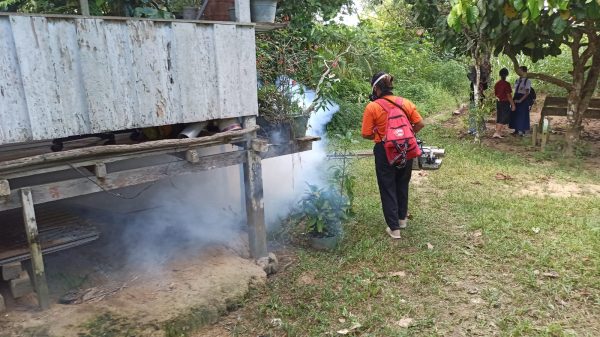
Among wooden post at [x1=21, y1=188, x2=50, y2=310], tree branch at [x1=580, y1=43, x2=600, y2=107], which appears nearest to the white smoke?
wooden post at [x1=21, y1=188, x2=50, y2=310]

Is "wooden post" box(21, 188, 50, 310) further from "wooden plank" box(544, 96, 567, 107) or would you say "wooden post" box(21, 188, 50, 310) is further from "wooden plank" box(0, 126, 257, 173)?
"wooden plank" box(544, 96, 567, 107)

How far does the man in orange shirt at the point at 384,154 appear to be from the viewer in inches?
198

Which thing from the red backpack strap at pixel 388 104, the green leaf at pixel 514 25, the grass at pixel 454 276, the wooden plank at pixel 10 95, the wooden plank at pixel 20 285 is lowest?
the grass at pixel 454 276

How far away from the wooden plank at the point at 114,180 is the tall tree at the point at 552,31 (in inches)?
145

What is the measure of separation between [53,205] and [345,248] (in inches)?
132

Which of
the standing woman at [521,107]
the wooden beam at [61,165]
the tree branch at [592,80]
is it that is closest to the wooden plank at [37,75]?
the wooden beam at [61,165]

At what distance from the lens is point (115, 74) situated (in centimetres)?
365

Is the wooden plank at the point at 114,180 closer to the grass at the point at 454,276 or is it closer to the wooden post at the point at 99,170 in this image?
the wooden post at the point at 99,170

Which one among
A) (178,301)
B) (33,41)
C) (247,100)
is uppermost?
(33,41)

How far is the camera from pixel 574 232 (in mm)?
5348

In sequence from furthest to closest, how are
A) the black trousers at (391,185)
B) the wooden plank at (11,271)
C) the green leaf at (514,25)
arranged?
1. the green leaf at (514,25)
2. the black trousers at (391,185)
3. the wooden plank at (11,271)

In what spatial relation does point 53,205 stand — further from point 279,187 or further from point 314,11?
point 314,11

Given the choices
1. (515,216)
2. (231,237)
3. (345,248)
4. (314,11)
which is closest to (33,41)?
(231,237)

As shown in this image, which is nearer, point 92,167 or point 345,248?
point 92,167
